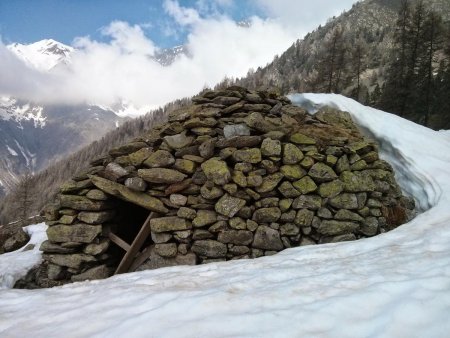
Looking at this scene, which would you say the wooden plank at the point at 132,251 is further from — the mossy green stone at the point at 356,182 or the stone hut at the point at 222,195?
the mossy green stone at the point at 356,182

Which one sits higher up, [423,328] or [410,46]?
[410,46]

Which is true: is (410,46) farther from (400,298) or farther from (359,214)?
(400,298)

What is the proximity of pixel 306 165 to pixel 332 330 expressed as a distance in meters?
5.32

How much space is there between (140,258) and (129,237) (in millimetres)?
1969

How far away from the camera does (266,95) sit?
33.5 ft

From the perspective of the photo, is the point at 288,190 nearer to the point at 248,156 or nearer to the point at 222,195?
the point at 248,156

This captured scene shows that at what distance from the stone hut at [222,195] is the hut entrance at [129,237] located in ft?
0.13

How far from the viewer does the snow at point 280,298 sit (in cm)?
353

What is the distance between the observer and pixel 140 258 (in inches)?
348

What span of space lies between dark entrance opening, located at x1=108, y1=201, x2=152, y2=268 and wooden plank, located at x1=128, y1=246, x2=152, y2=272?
0.50 meters

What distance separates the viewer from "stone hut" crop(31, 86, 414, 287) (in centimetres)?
802

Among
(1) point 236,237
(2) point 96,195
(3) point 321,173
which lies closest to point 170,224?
(1) point 236,237

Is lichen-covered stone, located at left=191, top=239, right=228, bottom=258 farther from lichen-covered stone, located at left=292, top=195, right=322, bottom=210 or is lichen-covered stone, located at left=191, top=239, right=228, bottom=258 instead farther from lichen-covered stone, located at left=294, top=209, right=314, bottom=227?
lichen-covered stone, located at left=292, top=195, right=322, bottom=210

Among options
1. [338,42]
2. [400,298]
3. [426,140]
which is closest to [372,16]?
[338,42]
